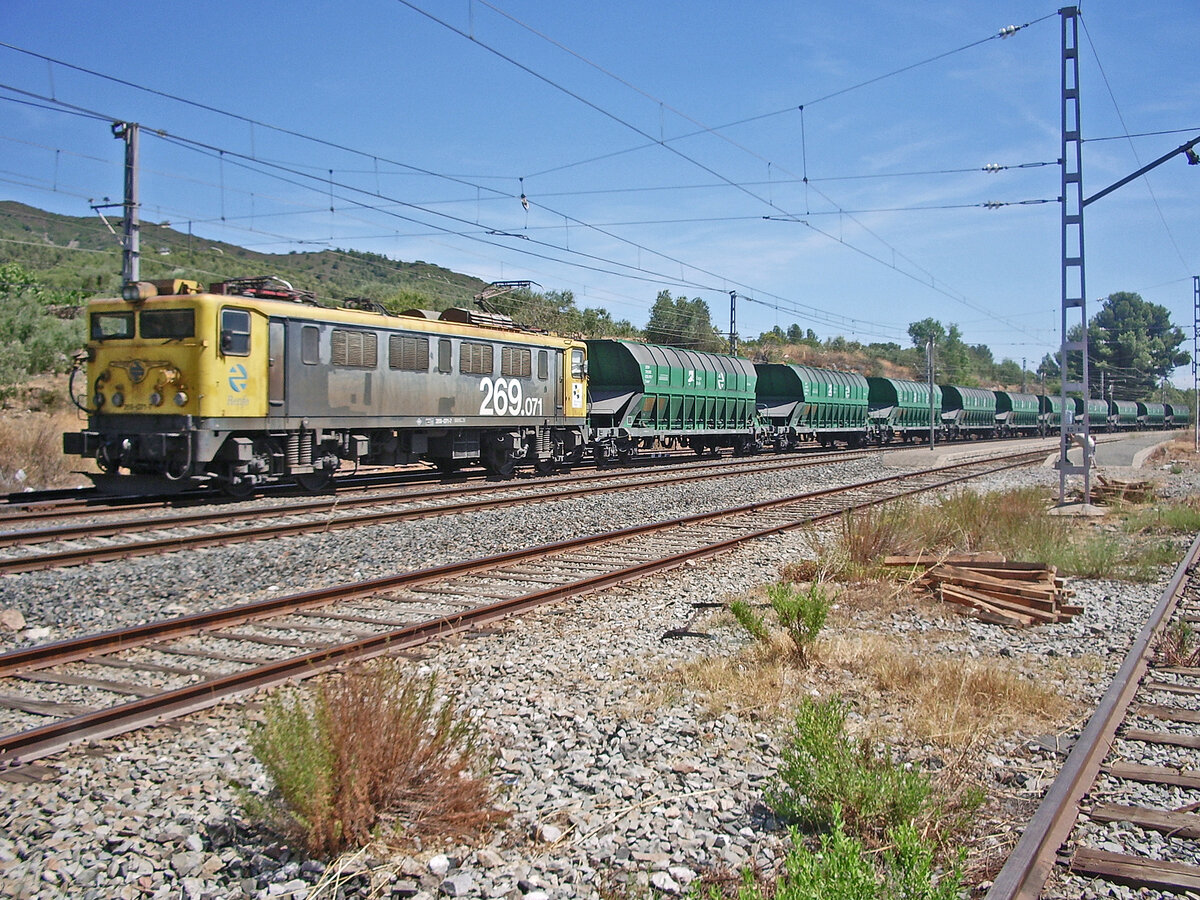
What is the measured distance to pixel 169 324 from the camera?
44.0 ft

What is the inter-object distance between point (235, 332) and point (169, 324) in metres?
1.03

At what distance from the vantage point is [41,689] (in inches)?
219

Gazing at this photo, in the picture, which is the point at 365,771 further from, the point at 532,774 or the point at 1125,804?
the point at 1125,804

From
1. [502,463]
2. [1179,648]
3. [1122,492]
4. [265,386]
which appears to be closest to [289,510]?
[265,386]

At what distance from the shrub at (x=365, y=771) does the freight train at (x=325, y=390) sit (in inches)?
404

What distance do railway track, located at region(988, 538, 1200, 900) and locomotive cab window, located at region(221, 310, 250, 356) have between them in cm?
1220

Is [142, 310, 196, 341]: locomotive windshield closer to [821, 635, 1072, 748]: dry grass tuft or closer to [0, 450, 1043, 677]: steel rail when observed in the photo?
[0, 450, 1043, 677]: steel rail

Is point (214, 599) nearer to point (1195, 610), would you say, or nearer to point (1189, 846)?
point (1189, 846)

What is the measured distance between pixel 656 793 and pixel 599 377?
71.9ft

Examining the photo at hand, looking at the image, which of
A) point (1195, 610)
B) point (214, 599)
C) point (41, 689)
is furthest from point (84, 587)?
point (1195, 610)

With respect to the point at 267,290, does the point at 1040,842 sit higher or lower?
lower

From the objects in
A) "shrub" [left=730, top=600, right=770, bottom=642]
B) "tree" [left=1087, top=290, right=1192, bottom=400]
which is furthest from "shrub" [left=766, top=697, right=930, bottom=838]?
"tree" [left=1087, top=290, right=1192, bottom=400]

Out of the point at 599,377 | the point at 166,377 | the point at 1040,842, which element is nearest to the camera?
the point at 1040,842

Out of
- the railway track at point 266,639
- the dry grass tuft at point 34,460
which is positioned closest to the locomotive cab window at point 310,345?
the railway track at point 266,639
